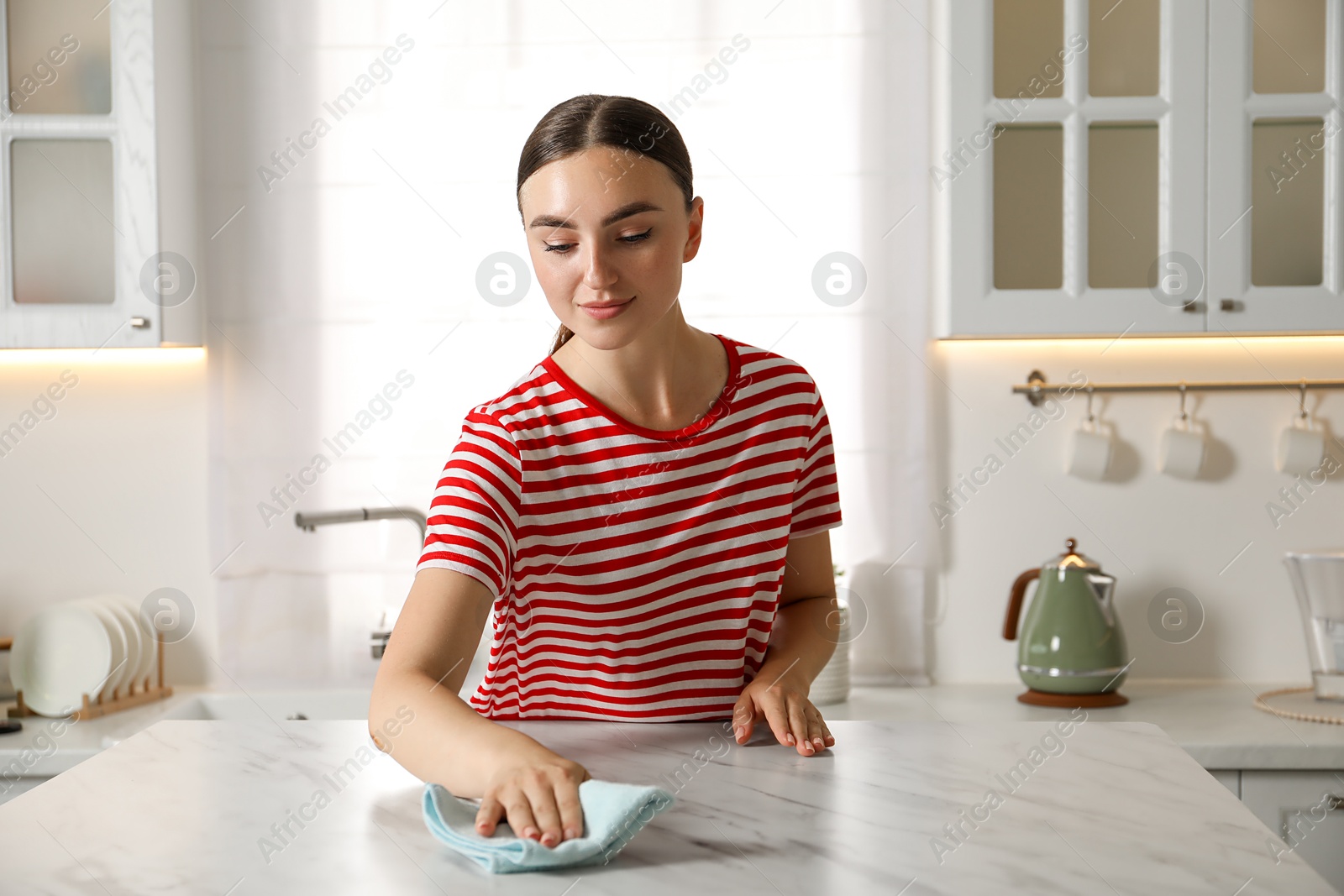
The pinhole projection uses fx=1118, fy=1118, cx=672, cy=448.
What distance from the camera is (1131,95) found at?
1.88 m

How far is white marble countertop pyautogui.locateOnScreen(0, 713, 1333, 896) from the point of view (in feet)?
1.88

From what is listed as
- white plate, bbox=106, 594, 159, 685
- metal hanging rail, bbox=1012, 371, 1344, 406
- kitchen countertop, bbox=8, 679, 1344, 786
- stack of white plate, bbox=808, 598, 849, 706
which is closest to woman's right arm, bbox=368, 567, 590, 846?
kitchen countertop, bbox=8, 679, 1344, 786

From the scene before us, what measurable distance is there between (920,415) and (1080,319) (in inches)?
12.7

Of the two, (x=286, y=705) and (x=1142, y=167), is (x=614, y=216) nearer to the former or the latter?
(x=1142, y=167)

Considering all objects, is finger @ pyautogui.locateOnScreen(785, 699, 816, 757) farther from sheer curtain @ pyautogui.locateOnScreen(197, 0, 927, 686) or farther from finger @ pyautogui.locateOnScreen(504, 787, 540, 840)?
sheer curtain @ pyautogui.locateOnScreen(197, 0, 927, 686)

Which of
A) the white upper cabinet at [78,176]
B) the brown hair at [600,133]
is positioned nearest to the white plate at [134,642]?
the white upper cabinet at [78,176]

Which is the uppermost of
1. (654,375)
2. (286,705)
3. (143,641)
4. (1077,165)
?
(1077,165)

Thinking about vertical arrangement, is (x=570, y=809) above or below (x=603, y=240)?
below

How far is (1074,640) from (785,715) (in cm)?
115

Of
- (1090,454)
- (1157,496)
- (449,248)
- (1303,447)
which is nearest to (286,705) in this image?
(449,248)

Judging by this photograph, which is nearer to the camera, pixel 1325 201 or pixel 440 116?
pixel 1325 201

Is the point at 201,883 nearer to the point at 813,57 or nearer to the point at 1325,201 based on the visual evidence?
the point at 813,57

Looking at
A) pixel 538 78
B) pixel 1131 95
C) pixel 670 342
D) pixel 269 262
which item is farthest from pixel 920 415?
pixel 269 262

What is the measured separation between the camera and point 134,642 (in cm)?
194
